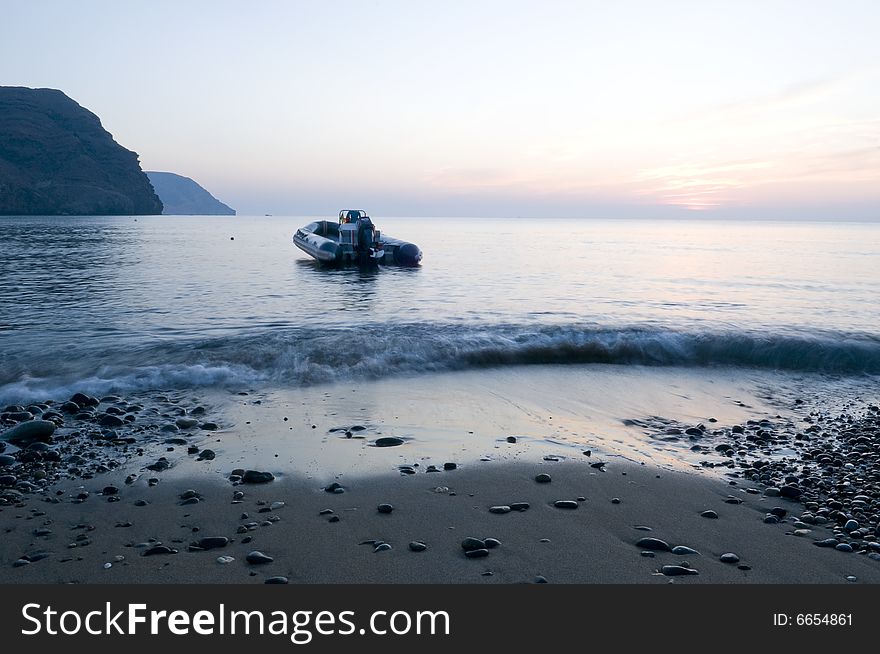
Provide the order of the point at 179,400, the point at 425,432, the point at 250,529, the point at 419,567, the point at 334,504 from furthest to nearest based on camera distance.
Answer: the point at 179,400 → the point at 425,432 → the point at 334,504 → the point at 250,529 → the point at 419,567

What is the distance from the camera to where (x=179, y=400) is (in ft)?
31.0

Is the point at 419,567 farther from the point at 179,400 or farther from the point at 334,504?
the point at 179,400

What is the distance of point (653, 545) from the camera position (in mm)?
4742

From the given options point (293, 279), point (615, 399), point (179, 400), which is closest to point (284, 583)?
point (179, 400)

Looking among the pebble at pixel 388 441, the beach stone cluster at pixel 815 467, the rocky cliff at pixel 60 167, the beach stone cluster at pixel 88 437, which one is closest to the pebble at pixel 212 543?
the beach stone cluster at pixel 88 437

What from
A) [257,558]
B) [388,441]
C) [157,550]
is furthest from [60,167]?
[257,558]

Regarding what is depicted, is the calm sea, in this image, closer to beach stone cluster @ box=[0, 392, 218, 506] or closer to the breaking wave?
the breaking wave

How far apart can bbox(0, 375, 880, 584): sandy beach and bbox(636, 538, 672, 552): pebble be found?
0.02m

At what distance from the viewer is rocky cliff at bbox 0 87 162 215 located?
6132 inches

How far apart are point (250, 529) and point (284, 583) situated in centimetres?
104

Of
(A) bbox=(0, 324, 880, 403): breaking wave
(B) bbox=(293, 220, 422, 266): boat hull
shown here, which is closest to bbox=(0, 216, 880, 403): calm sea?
(A) bbox=(0, 324, 880, 403): breaking wave

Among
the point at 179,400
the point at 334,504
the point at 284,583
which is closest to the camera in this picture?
the point at 284,583

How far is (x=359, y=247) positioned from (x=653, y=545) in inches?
1333

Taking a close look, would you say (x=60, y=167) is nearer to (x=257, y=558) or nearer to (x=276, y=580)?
(x=257, y=558)
